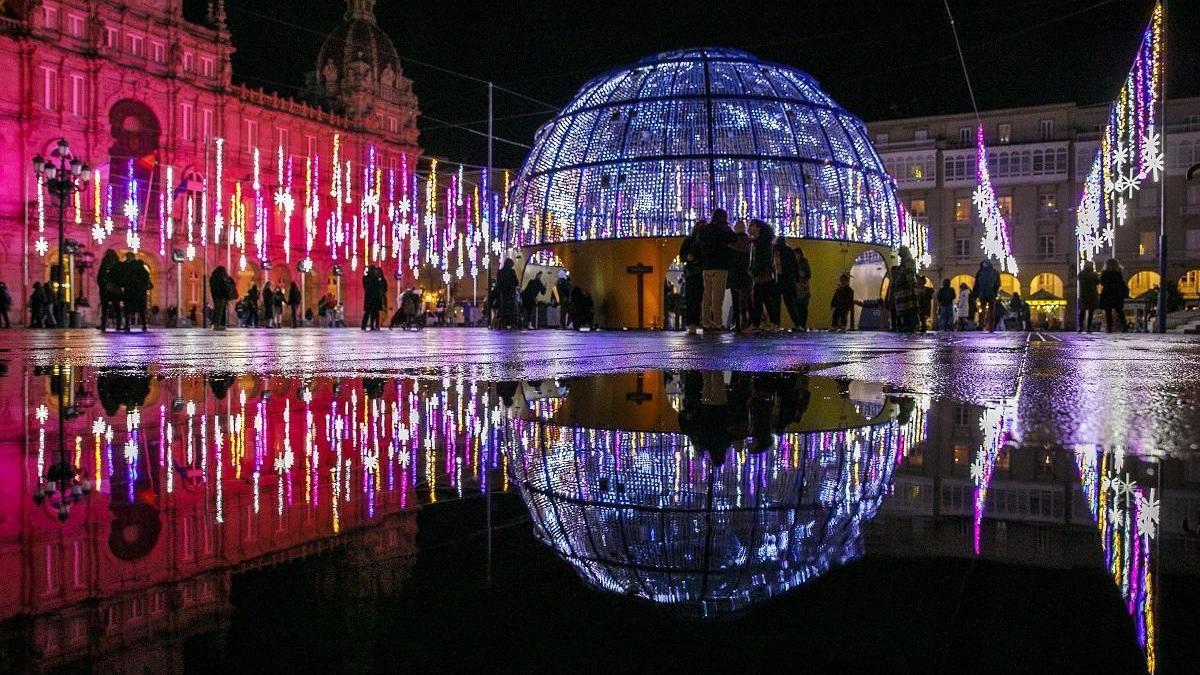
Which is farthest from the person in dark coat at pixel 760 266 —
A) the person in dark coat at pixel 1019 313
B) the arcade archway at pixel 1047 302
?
the arcade archway at pixel 1047 302

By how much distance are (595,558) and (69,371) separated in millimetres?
4910

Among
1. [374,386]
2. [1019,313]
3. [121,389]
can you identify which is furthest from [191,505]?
[1019,313]

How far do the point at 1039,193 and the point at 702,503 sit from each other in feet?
208

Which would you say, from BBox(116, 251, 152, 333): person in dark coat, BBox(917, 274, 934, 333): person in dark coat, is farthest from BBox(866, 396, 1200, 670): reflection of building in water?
BBox(917, 274, 934, 333): person in dark coat

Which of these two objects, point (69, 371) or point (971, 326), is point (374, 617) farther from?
point (971, 326)

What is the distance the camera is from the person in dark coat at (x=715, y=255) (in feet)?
39.8

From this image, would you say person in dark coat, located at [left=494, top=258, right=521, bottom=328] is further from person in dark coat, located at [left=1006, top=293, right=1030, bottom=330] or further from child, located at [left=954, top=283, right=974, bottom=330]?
person in dark coat, located at [left=1006, top=293, right=1030, bottom=330]

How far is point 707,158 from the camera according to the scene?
23078 mm

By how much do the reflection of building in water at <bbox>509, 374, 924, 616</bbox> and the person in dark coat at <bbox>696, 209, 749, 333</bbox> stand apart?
10080 mm

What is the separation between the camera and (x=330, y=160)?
59844 millimetres

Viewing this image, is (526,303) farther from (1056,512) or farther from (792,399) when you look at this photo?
(1056,512)

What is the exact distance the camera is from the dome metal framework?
2.89ft

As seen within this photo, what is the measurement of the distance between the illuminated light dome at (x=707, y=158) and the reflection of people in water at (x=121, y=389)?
19453 mm

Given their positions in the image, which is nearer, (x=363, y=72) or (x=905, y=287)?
(x=905, y=287)
